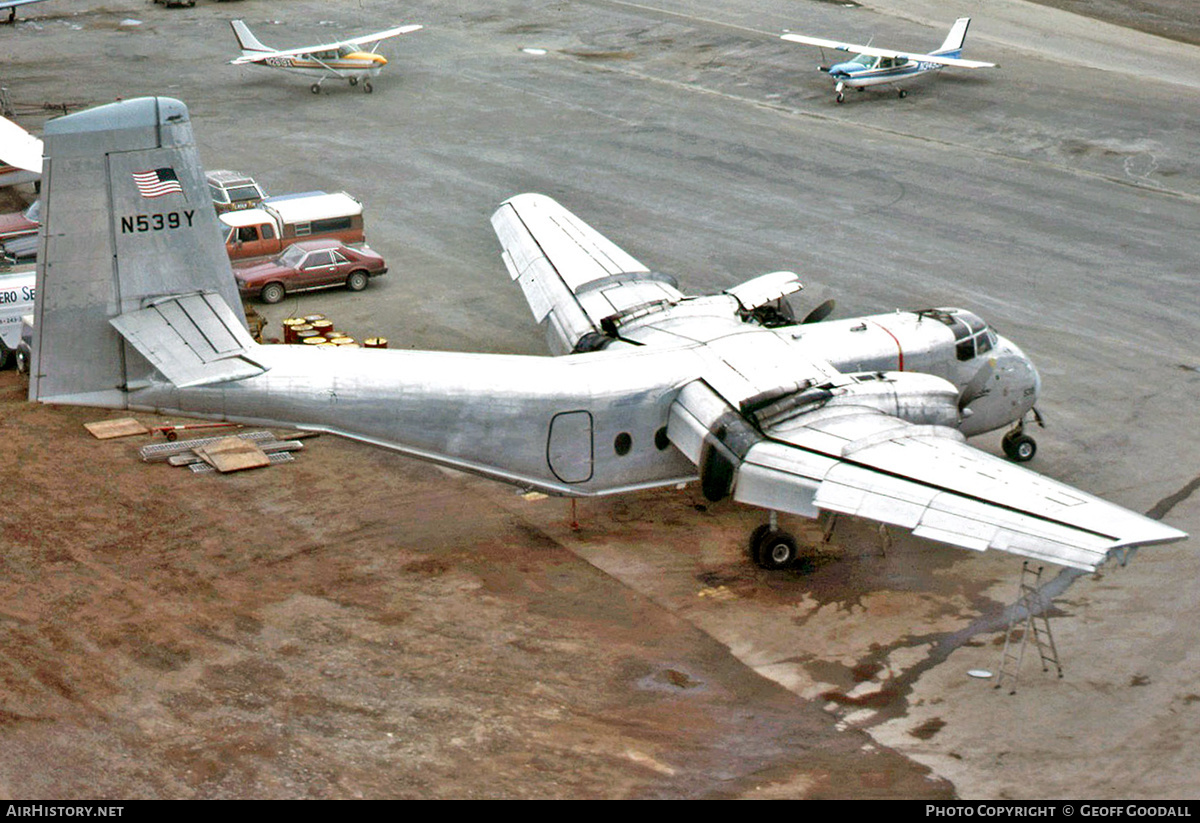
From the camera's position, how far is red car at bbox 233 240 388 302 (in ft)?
147

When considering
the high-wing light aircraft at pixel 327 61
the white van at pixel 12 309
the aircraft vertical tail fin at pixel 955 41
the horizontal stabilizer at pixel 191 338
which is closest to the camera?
the horizontal stabilizer at pixel 191 338

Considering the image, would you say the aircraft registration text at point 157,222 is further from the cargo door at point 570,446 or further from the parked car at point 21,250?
the parked car at point 21,250

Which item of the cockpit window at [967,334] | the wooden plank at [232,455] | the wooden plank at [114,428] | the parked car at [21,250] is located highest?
the cockpit window at [967,334]

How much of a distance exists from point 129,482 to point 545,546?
10129 millimetres

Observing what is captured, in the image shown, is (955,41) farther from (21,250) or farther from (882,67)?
(21,250)

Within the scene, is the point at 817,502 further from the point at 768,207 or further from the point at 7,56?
the point at 7,56

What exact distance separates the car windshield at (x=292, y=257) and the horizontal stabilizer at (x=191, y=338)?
61.6 ft

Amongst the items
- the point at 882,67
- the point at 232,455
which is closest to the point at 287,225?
the point at 232,455

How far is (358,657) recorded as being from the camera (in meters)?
25.6

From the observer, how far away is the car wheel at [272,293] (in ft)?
147

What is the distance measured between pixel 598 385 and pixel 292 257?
19935mm

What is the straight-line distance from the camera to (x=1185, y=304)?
44.3 metres

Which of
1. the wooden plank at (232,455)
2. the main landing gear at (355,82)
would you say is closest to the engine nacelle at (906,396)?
the wooden plank at (232,455)
